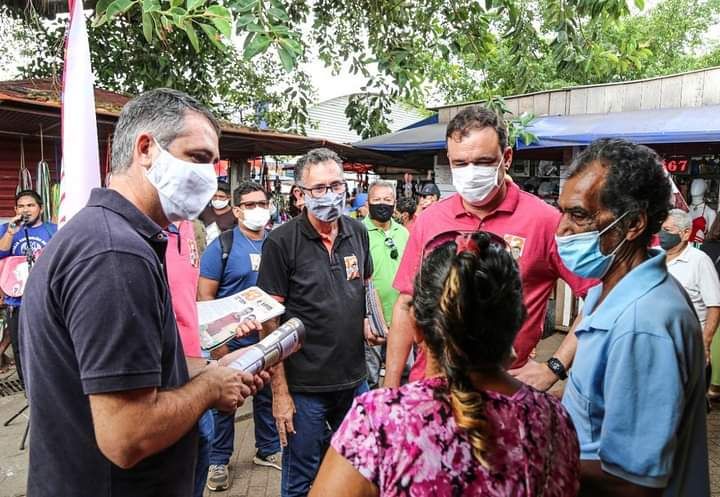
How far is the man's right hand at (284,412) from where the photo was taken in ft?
8.38

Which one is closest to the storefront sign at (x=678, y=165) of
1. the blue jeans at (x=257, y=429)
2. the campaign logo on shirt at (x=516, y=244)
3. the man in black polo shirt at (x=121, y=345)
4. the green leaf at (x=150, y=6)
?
the campaign logo on shirt at (x=516, y=244)

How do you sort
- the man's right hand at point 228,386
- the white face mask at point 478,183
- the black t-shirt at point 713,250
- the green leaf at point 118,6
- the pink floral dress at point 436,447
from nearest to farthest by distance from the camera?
the pink floral dress at point 436,447
the man's right hand at point 228,386
the white face mask at point 478,183
the green leaf at point 118,6
the black t-shirt at point 713,250

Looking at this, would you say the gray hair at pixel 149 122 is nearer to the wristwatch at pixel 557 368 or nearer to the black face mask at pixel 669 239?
the wristwatch at pixel 557 368

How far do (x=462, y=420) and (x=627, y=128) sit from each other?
6101 mm

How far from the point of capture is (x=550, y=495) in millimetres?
1062

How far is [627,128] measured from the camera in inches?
239

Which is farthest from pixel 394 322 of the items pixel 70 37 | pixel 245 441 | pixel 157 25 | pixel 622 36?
pixel 622 36

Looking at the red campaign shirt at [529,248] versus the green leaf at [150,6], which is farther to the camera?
the green leaf at [150,6]

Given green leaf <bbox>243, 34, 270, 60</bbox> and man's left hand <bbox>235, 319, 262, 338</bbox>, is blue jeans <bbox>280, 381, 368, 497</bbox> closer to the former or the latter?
man's left hand <bbox>235, 319, 262, 338</bbox>

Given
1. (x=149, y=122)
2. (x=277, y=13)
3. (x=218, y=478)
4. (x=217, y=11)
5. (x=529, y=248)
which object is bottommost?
(x=218, y=478)

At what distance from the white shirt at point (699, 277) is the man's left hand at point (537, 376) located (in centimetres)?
289

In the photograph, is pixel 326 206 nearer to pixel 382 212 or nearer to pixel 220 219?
pixel 382 212

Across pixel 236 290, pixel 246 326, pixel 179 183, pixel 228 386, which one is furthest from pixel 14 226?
pixel 228 386

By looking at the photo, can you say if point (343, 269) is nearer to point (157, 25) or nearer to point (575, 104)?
point (157, 25)
